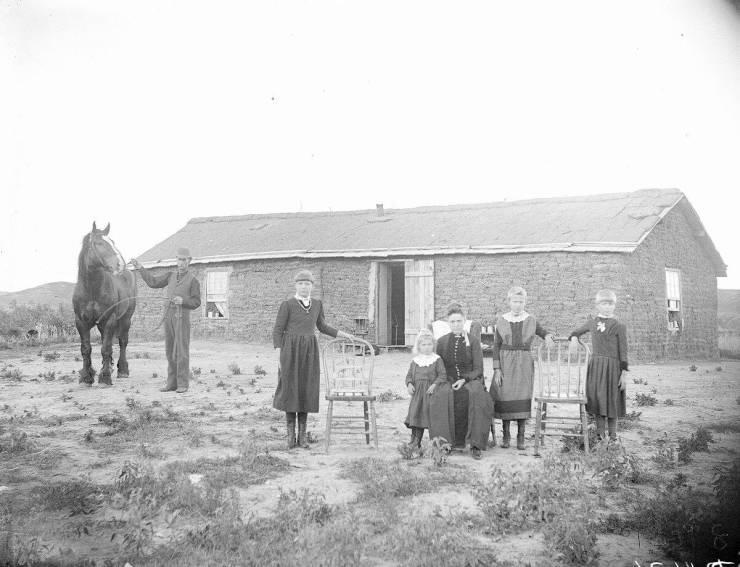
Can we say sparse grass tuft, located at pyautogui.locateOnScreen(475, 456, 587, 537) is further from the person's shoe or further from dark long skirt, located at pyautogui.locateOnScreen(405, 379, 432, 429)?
the person's shoe

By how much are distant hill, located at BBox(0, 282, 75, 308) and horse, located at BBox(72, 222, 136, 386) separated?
1208 inches

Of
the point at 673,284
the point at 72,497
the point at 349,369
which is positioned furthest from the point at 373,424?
the point at 673,284

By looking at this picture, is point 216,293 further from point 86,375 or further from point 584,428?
point 584,428

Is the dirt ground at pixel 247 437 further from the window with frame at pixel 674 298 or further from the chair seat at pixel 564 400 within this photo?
the window with frame at pixel 674 298

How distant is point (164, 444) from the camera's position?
19.1 ft

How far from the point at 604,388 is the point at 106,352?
736 centimetres

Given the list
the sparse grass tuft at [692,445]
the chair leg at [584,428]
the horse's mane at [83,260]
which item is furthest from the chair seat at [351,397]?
the horse's mane at [83,260]

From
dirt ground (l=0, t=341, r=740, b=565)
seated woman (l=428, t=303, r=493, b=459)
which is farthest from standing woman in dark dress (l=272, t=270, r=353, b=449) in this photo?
seated woman (l=428, t=303, r=493, b=459)

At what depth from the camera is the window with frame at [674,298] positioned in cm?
1565

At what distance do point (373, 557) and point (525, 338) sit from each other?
10.4ft

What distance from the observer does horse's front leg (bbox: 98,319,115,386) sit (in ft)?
31.0

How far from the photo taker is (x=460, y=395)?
5.79 meters

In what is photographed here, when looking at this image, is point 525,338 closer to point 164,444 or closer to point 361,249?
point 164,444

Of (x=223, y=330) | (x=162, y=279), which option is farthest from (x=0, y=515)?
(x=223, y=330)
